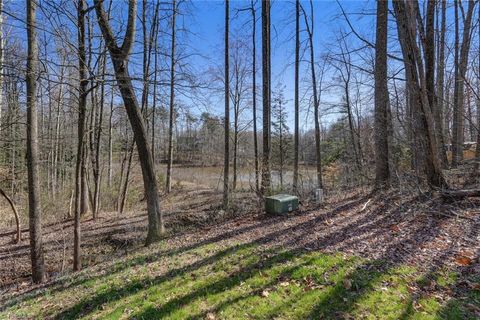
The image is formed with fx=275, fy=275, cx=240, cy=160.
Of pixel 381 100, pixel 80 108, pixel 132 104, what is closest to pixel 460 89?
pixel 381 100

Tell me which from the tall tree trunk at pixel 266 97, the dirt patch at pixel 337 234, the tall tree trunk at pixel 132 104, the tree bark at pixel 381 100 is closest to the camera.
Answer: the dirt patch at pixel 337 234

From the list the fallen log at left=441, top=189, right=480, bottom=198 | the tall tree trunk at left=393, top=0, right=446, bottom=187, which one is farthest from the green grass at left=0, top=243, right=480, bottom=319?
the tall tree trunk at left=393, top=0, right=446, bottom=187

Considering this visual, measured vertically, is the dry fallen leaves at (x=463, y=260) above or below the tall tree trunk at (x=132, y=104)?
below

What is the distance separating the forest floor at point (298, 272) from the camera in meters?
2.89

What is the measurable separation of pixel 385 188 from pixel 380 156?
805 mm

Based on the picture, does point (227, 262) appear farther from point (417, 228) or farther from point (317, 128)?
point (317, 128)

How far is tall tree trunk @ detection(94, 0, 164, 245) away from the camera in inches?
207

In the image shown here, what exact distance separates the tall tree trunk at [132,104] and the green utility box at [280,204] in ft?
8.20

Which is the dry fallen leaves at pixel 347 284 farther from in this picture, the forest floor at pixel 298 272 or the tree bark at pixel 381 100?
the tree bark at pixel 381 100

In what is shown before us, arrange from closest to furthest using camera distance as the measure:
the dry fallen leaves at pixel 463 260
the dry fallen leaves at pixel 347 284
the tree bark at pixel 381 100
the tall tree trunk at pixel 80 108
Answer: the dry fallen leaves at pixel 347 284, the dry fallen leaves at pixel 463 260, the tall tree trunk at pixel 80 108, the tree bark at pixel 381 100

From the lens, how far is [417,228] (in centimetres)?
460

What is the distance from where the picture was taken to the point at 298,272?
3553 mm

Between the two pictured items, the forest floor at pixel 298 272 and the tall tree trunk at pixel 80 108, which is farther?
the tall tree trunk at pixel 80 108

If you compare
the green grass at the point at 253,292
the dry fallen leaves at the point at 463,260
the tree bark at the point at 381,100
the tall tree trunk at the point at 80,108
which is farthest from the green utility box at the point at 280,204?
the tall tree trunk at the point at 80,108
